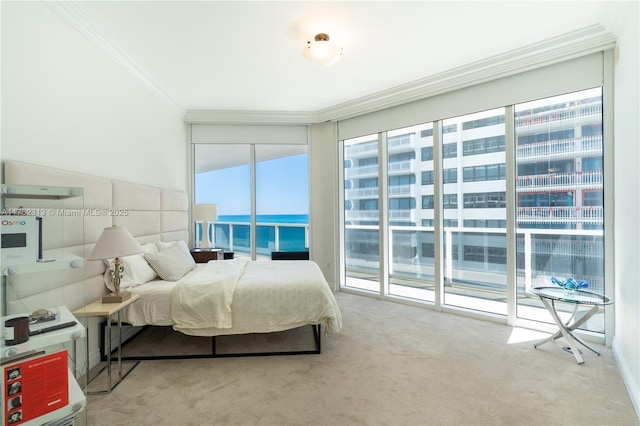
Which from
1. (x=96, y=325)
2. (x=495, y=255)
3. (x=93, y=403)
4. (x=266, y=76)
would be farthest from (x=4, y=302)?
(x=495, y=255)

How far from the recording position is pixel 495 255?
3502mm

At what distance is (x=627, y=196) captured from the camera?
227 cm

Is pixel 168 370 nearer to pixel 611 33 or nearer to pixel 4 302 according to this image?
pixel 4 302

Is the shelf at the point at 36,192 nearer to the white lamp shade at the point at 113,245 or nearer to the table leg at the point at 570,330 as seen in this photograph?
the white lamp shade at the point at 113,245

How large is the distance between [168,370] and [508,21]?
4021 millimetres

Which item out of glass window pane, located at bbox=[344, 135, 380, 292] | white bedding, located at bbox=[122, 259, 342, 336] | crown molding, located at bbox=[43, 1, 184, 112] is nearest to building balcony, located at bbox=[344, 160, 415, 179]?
glass window pane, located at bbox=[344, 135, 380, 292]

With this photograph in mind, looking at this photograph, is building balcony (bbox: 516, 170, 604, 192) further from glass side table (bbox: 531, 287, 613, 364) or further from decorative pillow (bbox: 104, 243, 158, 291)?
decorative pillow (bbox: 104, 243, 158, 291)

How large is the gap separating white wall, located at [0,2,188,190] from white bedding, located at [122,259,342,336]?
125 centimetres

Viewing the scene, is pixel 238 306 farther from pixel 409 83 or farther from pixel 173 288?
pixel 409 83

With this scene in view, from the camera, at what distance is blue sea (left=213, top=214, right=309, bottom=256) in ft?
16.7

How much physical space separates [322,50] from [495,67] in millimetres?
1939

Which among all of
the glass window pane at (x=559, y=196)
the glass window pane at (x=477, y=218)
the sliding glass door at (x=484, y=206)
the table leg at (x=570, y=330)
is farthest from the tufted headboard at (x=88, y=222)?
the glass window pane at (x=559, y=196)

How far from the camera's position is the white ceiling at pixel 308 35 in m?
2.32

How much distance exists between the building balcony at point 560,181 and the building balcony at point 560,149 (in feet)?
0.60
